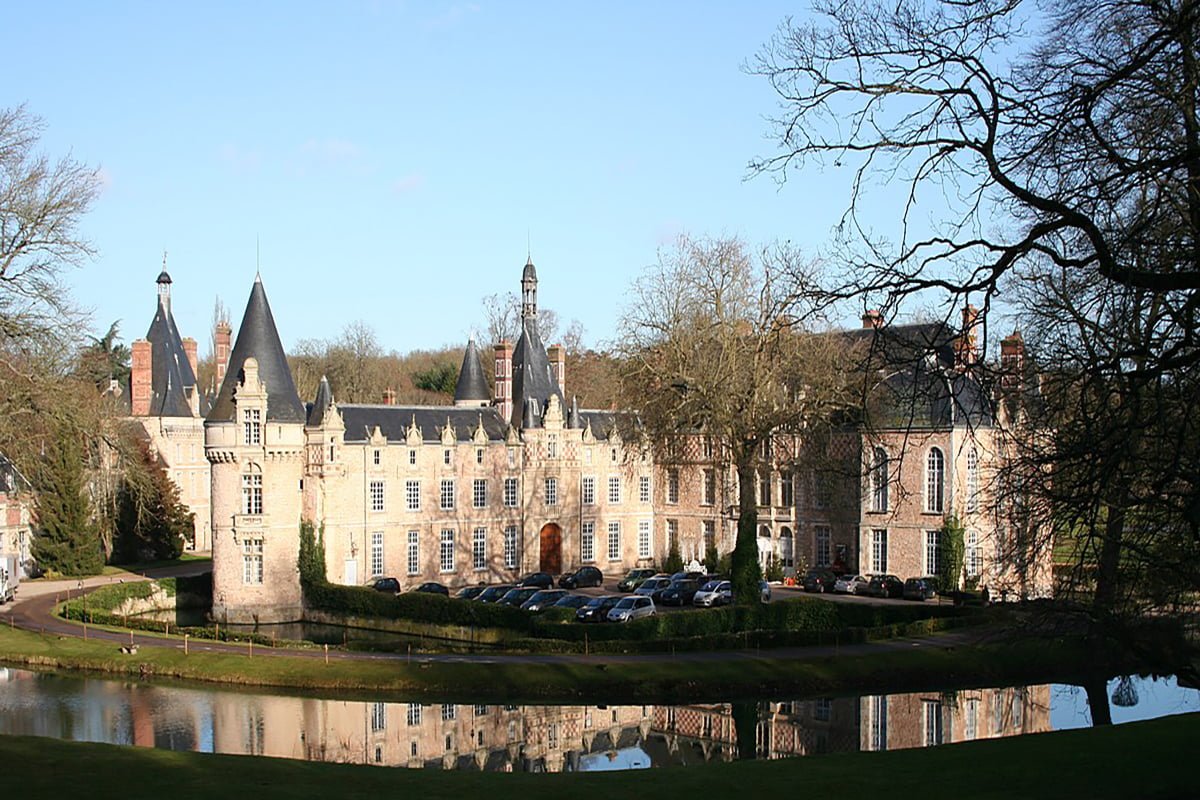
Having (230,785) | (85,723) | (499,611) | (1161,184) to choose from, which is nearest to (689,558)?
(499,611)

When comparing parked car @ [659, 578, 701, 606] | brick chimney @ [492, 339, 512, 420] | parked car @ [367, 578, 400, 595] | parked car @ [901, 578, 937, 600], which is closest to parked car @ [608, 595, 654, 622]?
parked car @ [659, 578, 701, 606]

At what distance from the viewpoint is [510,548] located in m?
48.0

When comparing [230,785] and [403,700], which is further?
[403,700]

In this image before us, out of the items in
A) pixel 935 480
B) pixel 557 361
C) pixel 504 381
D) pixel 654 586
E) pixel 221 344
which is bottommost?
pixel 654 586

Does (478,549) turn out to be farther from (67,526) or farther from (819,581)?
(67,526)

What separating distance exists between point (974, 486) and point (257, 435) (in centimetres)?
2390

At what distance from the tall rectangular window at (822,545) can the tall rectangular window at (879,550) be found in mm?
2144

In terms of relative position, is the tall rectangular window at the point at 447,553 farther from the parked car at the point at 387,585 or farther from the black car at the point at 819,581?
the black car at the point at 819,581

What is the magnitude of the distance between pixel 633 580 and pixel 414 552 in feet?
26.4

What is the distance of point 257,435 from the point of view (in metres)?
40.1

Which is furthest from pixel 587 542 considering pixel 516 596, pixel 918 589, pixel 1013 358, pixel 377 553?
pixel 1013 358

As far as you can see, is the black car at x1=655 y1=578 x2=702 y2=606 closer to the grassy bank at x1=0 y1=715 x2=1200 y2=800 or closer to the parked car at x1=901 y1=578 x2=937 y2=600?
the parked car at x1=901 y1=578 x2=937 y2=600

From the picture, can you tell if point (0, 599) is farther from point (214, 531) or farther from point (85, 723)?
point (85, 723)

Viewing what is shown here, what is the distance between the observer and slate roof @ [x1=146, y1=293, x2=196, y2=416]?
5938cm
